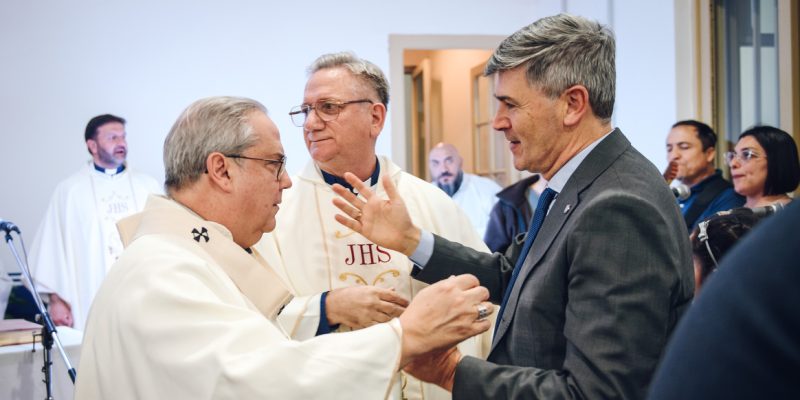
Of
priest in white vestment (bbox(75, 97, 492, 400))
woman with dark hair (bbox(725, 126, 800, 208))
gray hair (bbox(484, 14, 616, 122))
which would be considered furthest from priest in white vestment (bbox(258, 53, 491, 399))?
woman with dark hair (bbox(725, 126, 800, 208))

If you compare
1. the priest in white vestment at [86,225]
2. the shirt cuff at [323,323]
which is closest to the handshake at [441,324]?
the shirt cuff at [323,323]

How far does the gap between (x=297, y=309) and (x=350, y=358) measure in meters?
0.85

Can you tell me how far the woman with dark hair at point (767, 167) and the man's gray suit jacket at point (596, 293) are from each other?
2.69 metres

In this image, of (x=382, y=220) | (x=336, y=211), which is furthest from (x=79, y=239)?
(x=382, y=220)

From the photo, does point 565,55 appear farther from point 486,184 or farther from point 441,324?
point 486,184

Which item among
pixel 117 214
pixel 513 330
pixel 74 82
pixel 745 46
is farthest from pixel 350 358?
pixel 74 82

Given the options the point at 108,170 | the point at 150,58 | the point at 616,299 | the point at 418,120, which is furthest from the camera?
the point at 418,120

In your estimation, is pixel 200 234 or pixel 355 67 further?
pixel 355 67

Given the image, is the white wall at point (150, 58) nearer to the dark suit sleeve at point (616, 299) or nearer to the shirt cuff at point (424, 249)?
the shirt cuff at point (424, 249)

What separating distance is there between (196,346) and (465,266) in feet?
2.98

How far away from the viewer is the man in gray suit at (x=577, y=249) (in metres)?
1.42

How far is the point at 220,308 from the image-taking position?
1.55 metres

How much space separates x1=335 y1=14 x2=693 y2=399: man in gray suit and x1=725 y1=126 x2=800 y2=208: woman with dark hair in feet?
8.67

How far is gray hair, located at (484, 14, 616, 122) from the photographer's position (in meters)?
1.69
